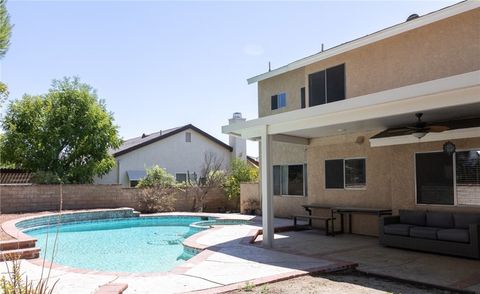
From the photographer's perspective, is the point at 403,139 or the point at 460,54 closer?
the point at 460,54

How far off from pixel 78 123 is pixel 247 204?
14.2m

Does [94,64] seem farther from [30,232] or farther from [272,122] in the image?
[272,122]

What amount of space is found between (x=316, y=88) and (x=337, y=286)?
9.58 metres

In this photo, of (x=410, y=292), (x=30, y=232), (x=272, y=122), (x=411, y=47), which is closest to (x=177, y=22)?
(x=272, y=122)

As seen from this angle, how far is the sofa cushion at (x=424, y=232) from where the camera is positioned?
37.8ft

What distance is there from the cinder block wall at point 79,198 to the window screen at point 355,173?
1376cm

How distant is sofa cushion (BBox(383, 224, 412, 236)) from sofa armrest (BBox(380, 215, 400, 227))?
0.15 metres

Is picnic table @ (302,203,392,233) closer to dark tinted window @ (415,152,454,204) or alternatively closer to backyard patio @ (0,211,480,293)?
backyard patio @ (0,211,480,293)

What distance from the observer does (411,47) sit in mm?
13039

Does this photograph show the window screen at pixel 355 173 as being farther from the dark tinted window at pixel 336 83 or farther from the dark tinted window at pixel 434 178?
the dark tinted window at pixel 336 83

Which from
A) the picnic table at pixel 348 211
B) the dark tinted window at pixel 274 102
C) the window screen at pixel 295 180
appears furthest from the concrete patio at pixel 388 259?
the dark tinted window at pixel 274 102

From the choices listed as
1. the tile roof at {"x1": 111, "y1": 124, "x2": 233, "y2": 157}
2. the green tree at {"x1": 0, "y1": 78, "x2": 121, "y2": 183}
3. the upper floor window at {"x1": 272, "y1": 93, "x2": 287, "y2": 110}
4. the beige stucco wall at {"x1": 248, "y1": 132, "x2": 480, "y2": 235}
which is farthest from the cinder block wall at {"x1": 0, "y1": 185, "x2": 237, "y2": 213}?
the beige stucco wall at {"x1": 248, "y1": 132, "x2": 480, "y2": 235}

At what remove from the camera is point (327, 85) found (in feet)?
51.8

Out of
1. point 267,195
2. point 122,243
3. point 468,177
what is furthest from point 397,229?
point 122,243
